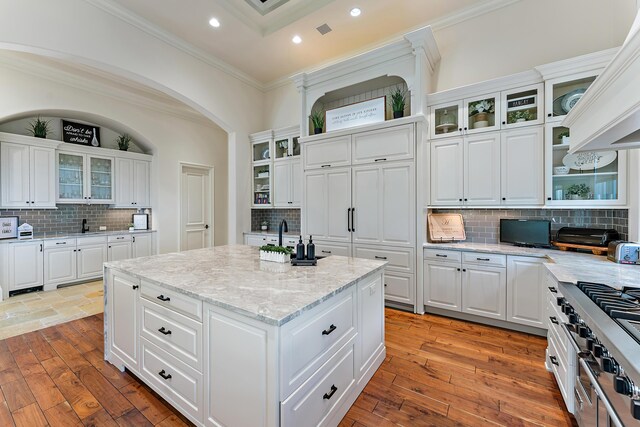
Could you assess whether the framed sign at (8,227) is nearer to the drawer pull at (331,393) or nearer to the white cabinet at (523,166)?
the drawer pull at (331,393)

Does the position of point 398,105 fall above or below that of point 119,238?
above

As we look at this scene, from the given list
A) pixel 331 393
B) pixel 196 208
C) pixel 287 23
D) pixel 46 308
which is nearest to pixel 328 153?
pixel 287 23

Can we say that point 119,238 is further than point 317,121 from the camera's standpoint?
Yes

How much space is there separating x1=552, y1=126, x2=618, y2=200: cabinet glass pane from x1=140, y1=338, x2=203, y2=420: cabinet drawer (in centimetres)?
359

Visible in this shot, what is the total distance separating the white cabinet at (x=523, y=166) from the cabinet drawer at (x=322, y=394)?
255 cm

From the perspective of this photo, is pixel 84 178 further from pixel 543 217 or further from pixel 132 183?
pixel 543 217

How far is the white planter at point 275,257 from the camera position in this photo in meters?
2.24

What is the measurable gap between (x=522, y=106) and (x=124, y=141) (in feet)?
21.5

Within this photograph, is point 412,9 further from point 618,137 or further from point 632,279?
point 632,279

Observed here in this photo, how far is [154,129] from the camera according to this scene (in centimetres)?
546

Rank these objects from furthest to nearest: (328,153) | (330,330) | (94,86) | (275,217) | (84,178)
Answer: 1. (275,217)
2. (84,178)
3. (94,86)
4. (328,153)
5. (330,330)

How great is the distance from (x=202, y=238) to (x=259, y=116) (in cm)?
310

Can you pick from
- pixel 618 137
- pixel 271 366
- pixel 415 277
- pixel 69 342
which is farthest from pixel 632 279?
pixel 69 342

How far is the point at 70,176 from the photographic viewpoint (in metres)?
4.74
